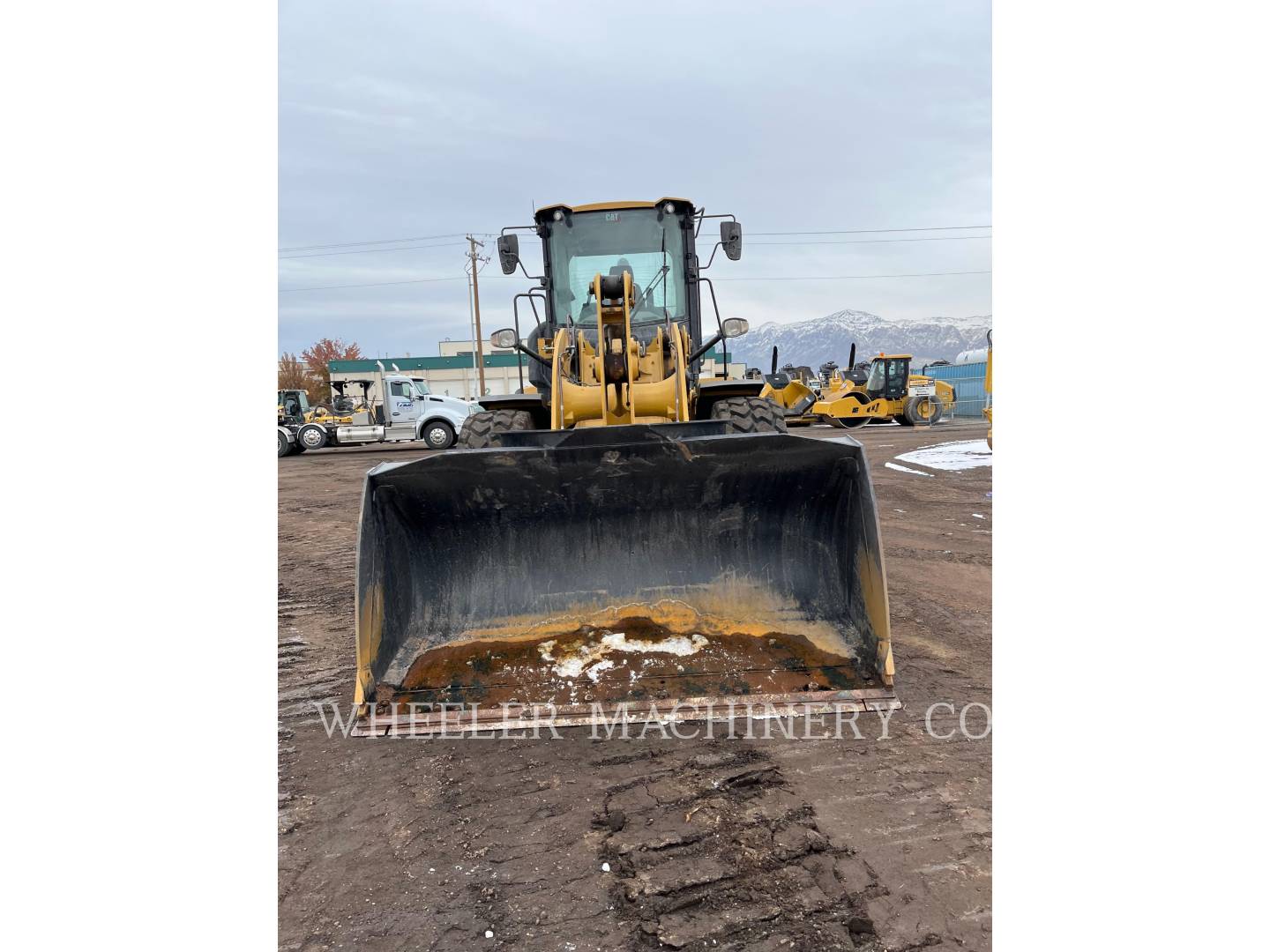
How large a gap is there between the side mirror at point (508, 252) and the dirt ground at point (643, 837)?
3.05 metres

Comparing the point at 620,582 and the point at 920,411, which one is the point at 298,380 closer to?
the point at 920,411

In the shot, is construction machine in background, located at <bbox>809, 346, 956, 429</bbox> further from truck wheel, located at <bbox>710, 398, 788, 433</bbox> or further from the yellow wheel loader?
the yellow wheel loader

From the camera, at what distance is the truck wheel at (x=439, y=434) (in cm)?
1967

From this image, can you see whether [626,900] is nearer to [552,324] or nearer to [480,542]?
[480,542]

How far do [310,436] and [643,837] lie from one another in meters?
20.6

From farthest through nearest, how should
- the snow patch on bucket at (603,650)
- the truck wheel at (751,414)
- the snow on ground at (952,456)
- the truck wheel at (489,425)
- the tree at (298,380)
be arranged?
1. the tree at (298,380)
2. the snow on ground at (952,456)
3. the truck wheel at (489,425)
4. the truck wheel at (751,414)
5. the snow patch on bucket at (603,650)

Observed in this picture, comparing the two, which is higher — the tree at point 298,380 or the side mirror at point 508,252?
the tree at point 298,380

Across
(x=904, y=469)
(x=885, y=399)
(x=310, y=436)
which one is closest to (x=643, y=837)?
(x=904, y=469)

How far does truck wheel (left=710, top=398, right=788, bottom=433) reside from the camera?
4633mm

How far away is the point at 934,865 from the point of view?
2092mm

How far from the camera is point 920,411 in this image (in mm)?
24703

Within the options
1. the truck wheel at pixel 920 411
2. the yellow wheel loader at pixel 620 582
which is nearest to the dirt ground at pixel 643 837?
the yellow wheel loader at pixel 620 582

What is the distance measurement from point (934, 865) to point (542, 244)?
15.2 ft

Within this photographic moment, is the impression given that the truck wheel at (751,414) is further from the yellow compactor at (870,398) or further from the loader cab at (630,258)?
the yellow compactor at (870,398)
